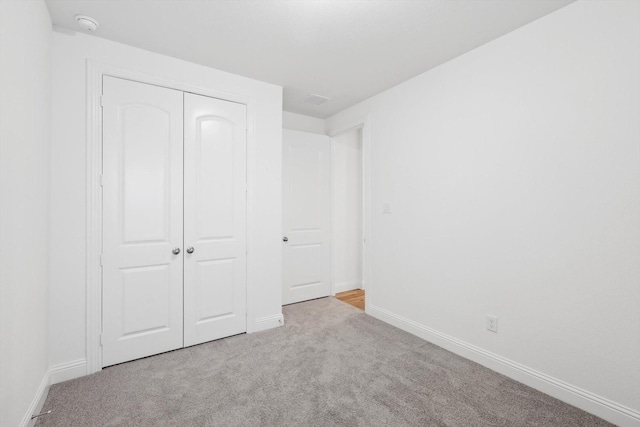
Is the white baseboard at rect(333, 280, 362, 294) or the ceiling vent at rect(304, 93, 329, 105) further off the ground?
the ceiling vent at rect(304, 93, 329, 105)

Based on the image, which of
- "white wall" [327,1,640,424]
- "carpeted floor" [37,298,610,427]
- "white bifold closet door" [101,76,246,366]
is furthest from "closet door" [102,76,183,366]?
"white wall" [327,1,640,424]

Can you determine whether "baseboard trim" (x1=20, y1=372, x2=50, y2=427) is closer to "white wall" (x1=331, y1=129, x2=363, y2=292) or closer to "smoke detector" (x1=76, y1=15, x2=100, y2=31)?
"smoke detector" (x1=76, y1=15, x2=100, y2=31)

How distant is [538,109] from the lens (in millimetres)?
1986

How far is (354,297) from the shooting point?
13.5 feet

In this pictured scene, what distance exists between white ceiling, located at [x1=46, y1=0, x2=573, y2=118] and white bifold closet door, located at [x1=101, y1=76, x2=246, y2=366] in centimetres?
43

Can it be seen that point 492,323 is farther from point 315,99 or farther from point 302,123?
point 302,123

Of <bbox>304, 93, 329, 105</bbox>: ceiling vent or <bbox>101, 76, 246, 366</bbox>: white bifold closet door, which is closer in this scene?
<bbox>101, 76, 246, 366</bbox>: white bifold closet door

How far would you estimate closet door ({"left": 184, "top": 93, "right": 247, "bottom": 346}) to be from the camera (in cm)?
259

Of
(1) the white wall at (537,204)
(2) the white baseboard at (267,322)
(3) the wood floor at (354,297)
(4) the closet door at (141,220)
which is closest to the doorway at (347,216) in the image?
(3) the wood floor at (354,297)

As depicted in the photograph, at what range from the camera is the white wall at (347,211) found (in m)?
4.29

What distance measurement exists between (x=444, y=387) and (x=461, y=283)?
2.80 ft

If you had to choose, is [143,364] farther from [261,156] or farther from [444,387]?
[444,387]

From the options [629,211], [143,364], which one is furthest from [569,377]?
[143,364]

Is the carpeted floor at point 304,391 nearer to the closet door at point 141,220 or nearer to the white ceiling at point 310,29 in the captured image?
the closet door at point 141,220
